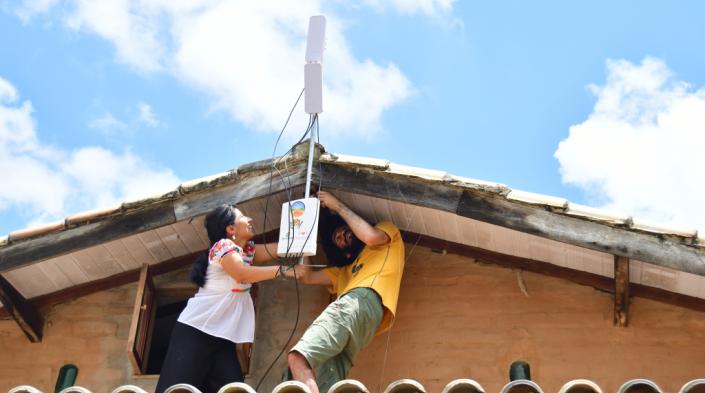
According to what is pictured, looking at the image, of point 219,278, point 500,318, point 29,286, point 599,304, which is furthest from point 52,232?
point 599,304

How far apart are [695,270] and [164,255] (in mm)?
3540

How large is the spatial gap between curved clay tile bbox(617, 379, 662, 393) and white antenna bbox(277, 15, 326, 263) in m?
2.00

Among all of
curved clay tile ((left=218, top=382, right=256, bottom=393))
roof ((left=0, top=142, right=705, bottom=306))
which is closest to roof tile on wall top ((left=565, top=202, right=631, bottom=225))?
roof ((left=0, top=142, right=705, bottom=306))

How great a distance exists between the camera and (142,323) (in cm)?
772

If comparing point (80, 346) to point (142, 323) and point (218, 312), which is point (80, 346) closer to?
point (142, 323)

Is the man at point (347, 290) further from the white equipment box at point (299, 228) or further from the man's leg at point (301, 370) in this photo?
the white equipment box at point (299, 228)

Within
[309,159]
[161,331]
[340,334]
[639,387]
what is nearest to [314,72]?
[309,159]

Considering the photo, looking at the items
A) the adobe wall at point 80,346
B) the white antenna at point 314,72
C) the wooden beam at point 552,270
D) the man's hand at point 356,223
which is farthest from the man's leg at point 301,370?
the white antenna at point 314,72

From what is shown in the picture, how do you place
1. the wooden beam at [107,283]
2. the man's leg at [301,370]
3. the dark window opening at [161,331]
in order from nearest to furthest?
the man's leg at [301,370], the wooden beam at [107,283], the dark window opening at [161,331]

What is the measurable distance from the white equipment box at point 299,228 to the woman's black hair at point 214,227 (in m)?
0.44

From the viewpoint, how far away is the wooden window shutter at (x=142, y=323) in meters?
7.56

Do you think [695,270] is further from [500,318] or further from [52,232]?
[52,232]

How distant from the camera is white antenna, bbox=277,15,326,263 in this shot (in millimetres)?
7105

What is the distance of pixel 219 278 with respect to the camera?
7.51 metres
